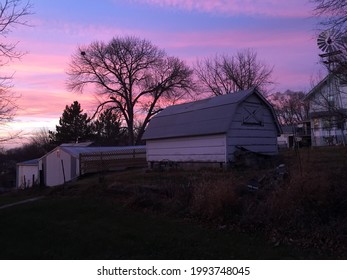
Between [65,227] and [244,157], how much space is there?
9.84m

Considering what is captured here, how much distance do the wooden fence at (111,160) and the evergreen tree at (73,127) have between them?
4335 cm

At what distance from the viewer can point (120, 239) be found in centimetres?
862

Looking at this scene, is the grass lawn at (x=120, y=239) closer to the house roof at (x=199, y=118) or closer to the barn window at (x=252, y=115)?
the house roof at (x=199, y=118)

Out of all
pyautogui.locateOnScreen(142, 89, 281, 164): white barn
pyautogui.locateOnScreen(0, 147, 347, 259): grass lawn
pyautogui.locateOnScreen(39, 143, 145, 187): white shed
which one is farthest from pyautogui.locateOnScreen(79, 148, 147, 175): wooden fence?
pyautogui.locateOnScreen(0, 147, 347, 259): grass lawn

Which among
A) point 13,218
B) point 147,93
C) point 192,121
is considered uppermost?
point 147,93

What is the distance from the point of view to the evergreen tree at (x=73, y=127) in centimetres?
7450

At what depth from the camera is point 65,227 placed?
10414mm

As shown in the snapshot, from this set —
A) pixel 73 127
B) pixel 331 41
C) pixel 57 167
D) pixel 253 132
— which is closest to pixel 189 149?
pixel 253 132

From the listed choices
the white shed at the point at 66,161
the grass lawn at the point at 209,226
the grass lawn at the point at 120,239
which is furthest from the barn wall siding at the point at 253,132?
the white shed at the point at 66,161

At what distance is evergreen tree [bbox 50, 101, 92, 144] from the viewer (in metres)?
74.5

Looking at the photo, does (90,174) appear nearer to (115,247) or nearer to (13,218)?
(13,218)

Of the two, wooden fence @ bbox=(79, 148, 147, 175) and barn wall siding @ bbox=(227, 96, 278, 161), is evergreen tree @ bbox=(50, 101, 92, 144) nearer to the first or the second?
wooden fence @ bbox=(79, 148, 147, 175)

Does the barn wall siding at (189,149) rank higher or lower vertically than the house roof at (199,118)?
lower
